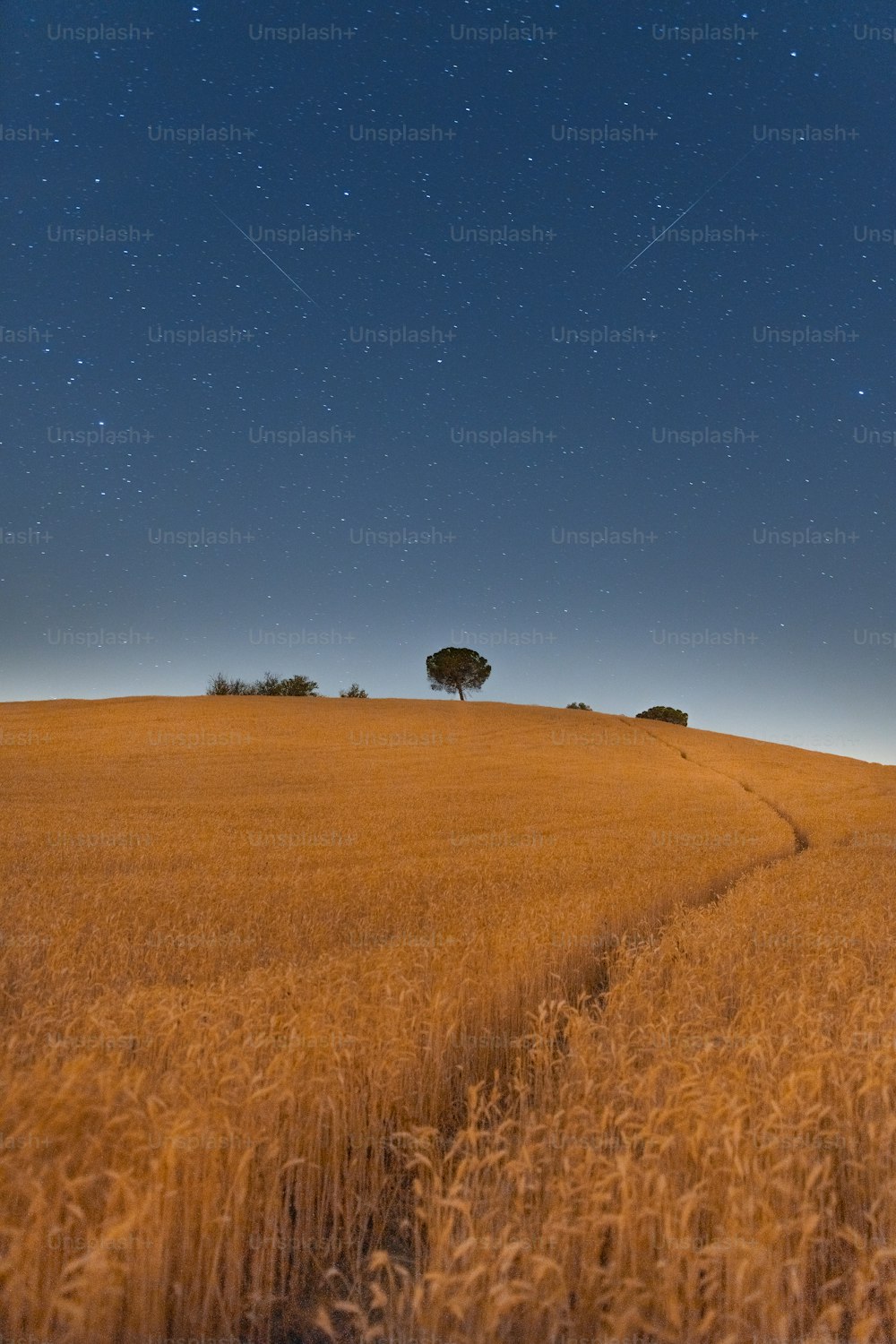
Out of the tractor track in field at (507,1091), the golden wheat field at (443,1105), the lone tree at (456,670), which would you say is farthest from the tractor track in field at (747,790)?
the lone tree at (456,670)

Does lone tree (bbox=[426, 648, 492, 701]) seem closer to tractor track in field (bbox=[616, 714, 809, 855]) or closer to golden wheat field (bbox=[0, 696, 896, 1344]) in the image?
tractor track in field (bbox=[616, 714, 809, 855])

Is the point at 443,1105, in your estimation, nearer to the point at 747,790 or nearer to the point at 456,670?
the point at 747,790

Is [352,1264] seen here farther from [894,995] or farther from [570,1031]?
[894,995]

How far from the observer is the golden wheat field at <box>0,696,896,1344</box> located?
2.80m

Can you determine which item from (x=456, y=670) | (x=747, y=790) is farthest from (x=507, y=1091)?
(x=456, y=670)

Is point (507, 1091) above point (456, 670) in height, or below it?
below

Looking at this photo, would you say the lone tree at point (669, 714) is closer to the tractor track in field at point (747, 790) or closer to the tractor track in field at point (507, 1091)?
the tractor track in field at point (747, 790)

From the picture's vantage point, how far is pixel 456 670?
9244 cm

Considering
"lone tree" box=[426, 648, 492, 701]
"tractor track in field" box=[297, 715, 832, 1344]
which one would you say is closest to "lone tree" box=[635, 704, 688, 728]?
"lone tree" box=[426, 648, 492, 701]

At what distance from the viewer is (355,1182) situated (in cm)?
415

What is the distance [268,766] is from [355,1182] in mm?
28865

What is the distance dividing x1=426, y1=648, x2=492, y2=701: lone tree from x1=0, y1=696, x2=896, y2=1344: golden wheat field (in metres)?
79.0

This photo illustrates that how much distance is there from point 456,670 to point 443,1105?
3449 inches

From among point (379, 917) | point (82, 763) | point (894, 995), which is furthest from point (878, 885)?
point (82, 763)
